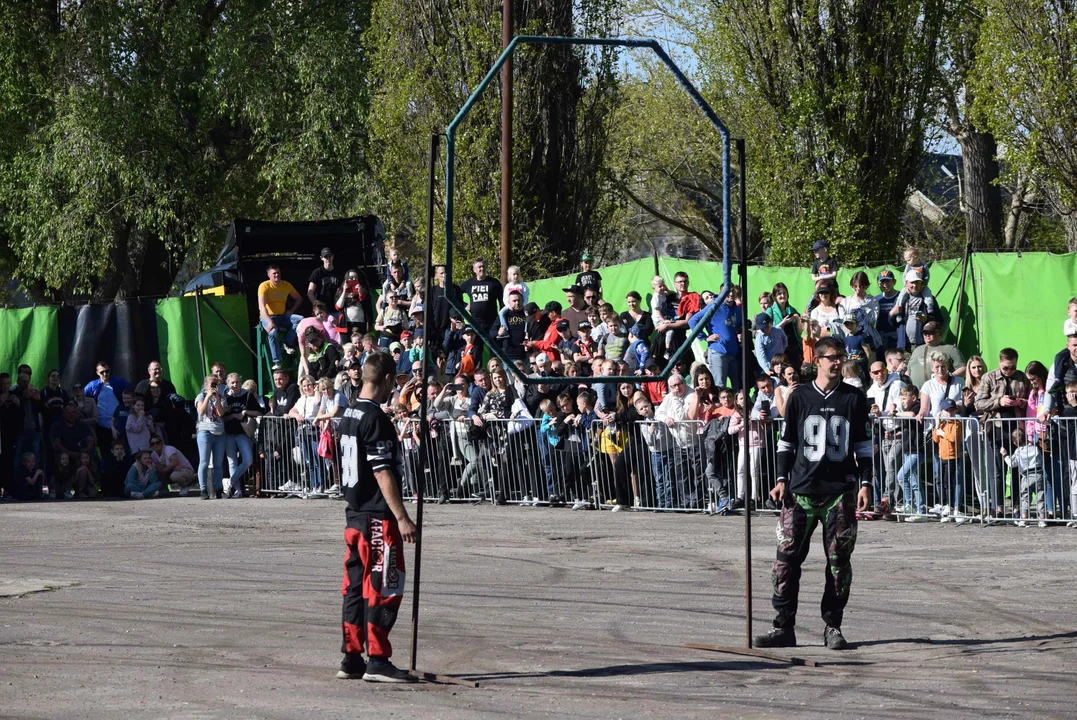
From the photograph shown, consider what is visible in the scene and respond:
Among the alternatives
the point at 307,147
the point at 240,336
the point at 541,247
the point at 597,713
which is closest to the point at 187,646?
the point at 597,713

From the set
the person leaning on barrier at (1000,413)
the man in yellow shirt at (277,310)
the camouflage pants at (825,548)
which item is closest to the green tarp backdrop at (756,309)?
the man in yellow shirt at (277,310)

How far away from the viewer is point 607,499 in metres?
18.2

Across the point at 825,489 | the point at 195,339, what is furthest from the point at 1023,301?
the point at 195,339

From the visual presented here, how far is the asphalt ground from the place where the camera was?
7566 mm

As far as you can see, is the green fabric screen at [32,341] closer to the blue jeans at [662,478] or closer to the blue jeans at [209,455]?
the blue jeans at [209,455]

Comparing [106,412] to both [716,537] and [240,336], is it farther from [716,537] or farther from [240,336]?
[716,537]

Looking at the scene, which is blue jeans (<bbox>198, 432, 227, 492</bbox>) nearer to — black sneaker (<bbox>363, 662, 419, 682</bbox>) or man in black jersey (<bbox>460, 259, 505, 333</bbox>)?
man in black jersey (<bbox>460, 259, 505, 333</bbox>)

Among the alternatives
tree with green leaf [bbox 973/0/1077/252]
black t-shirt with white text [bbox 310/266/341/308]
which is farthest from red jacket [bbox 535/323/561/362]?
tree with green leaf [bbox 973/0/1077/252]

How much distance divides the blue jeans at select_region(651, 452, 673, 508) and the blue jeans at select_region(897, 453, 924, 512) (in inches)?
109

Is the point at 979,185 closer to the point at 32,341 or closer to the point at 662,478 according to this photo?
the point at 662,478

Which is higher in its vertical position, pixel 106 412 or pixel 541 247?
pixel 541 247

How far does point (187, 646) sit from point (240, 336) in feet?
52.3

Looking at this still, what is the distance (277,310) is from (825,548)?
50.9 ft

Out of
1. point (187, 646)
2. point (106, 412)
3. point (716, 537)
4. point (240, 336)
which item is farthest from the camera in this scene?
point (240, 336)
